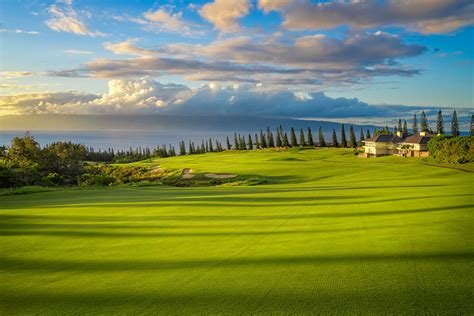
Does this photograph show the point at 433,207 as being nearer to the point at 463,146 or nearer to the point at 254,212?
the point at 254,212

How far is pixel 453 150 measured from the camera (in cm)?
6066

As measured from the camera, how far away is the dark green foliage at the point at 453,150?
57.0 metres

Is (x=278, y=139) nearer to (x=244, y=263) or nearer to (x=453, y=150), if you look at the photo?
(x=453, y=150)

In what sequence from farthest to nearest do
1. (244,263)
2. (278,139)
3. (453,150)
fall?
1. (278,139)
2. (453,150)
3. (244,263)

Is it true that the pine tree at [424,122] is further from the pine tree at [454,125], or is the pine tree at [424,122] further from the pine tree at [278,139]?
the pine tree at [278,139]

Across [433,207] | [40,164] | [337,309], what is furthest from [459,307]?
[40,164]

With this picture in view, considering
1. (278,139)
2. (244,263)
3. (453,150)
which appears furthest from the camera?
(278,139)

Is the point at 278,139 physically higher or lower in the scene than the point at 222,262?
higher

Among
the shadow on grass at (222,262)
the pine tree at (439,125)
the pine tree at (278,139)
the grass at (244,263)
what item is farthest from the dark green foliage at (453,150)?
the pine tree at (278,139)

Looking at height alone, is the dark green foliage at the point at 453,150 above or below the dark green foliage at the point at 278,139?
below

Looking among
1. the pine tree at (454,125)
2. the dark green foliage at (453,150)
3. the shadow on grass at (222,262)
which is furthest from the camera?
the pine tree at (454,125)

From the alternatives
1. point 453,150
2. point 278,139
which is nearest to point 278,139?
point 278,139

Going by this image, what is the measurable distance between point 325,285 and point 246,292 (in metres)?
1.27

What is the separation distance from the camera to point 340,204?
15.5 metres
